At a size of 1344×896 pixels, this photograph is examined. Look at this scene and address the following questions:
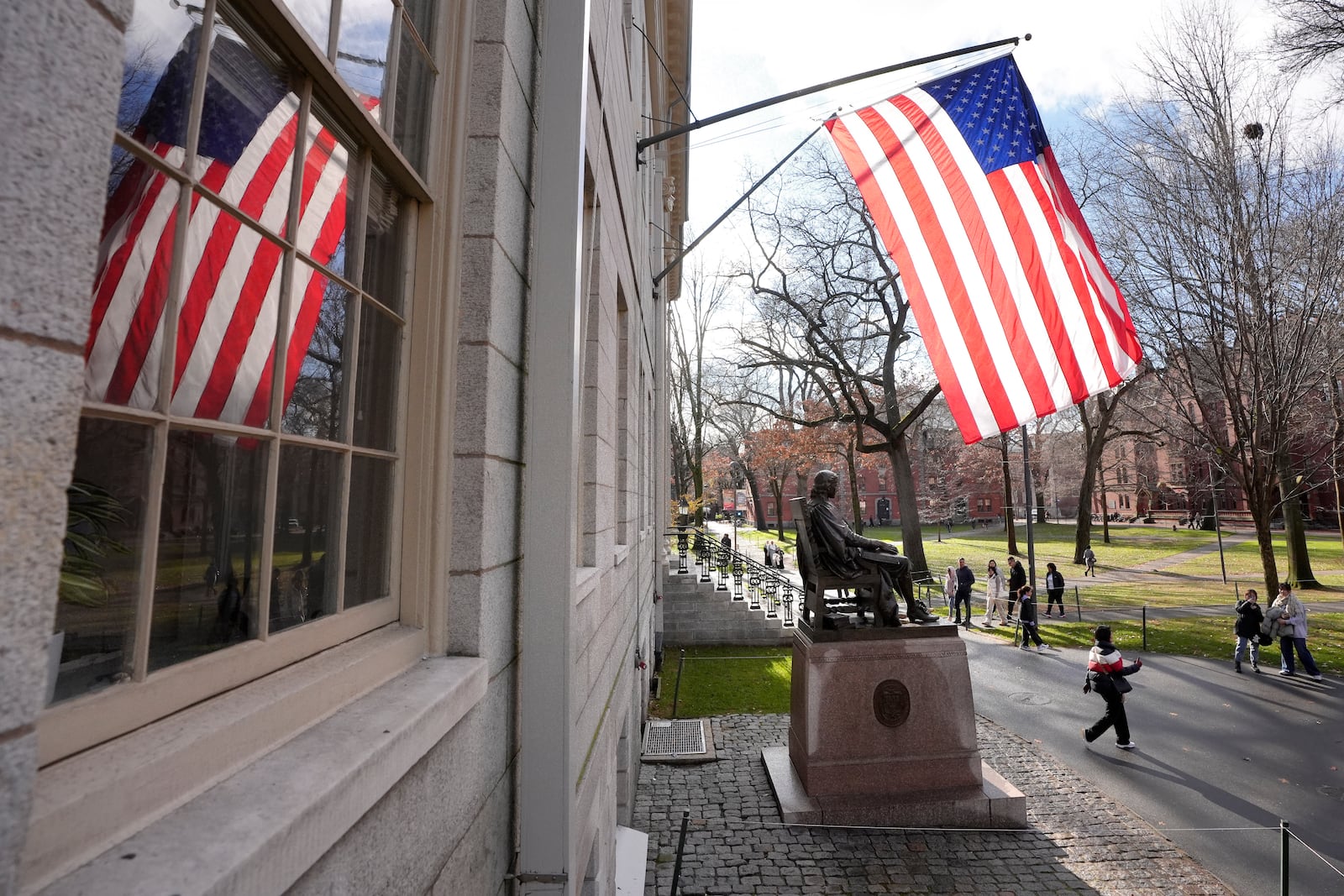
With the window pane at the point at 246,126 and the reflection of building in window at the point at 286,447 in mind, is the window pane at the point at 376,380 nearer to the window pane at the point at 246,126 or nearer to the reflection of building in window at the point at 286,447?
the reflection of building in window at the point at 286,447

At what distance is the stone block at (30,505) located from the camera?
716 millimetres

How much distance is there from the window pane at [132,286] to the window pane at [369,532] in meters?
0.81

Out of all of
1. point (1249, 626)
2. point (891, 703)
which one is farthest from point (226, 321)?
point (1249, 626)

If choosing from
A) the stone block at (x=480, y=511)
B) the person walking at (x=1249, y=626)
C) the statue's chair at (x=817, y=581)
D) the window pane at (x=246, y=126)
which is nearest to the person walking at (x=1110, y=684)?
the statue's chair at (x=817, y=581)

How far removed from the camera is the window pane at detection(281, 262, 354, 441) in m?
1.76

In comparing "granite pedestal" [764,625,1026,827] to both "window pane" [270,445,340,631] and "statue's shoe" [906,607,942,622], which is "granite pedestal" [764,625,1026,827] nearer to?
"statue's shoe" [906,607,942,622]

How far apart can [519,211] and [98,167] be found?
2058 millimetres

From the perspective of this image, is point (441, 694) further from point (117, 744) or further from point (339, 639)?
point (117, 744)

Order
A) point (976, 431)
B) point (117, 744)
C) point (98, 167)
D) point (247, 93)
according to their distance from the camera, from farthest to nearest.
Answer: point (976, 431), point (247, 93), point (117, 744), point (98, 167)

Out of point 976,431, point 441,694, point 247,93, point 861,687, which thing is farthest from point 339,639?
point 861,687

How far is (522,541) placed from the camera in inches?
109

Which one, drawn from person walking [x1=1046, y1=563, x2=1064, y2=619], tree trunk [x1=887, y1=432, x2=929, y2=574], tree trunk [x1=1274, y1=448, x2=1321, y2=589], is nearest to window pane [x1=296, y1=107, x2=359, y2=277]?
person walking [x1=1046, y1=563, x2=1064, y2=619]

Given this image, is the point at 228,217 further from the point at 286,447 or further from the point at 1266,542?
the point at 1266,542

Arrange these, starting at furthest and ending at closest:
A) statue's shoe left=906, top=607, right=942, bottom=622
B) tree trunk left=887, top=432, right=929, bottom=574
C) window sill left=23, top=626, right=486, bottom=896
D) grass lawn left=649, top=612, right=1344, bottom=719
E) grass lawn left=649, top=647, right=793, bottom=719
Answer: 1. tree trunk left=887, top=432, right=929, bottom=574
2. grass lawn left=649, top=612, right=1344, bottom=719
3. grass lawn left=649, top=647, right=793, bottom=719
4. statue's shoe left=906, top=607, right=942, bottom=622
5. window sill left=23, top=626, right=486, bottom=896
